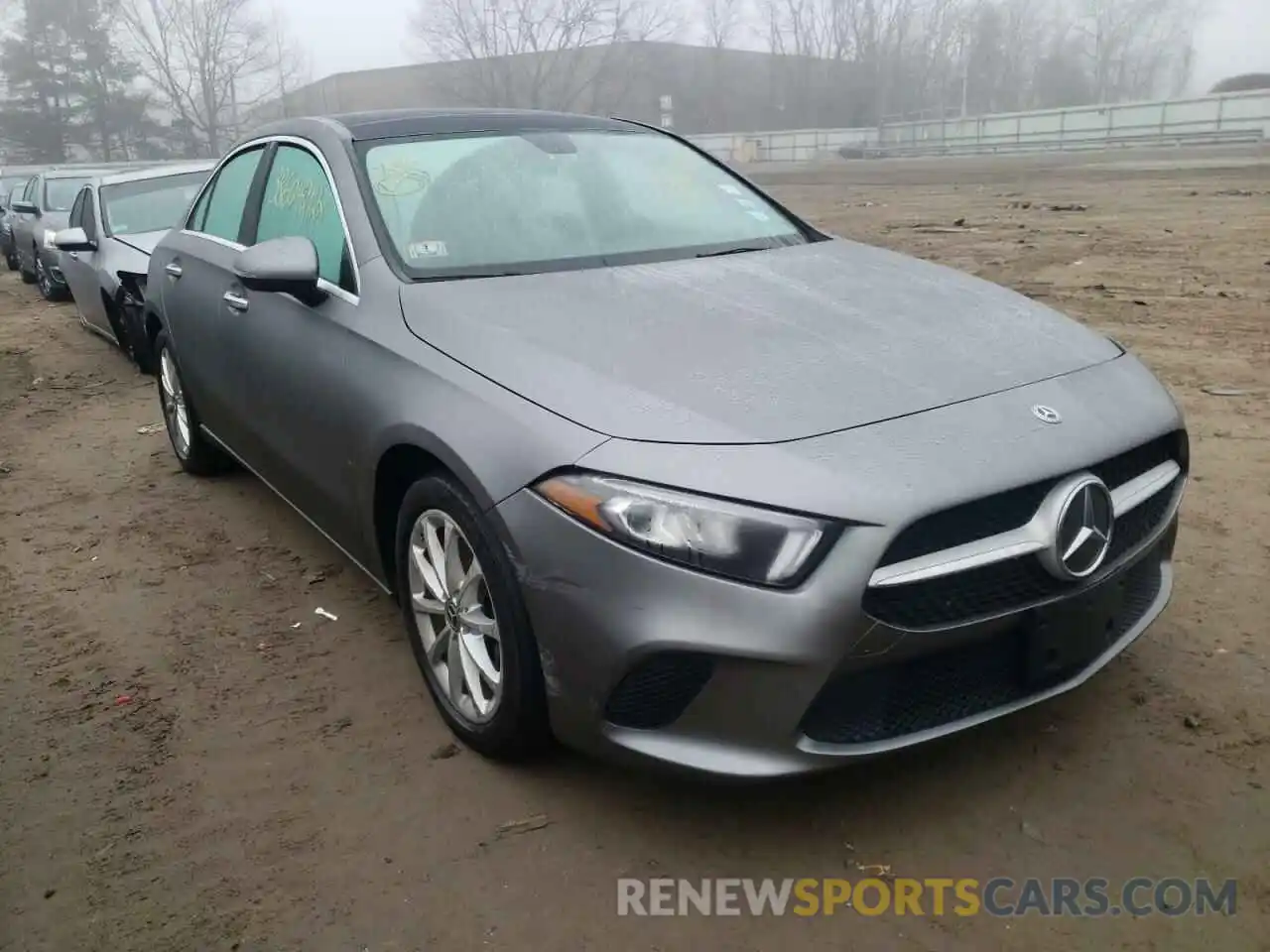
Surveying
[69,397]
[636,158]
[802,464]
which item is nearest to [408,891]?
[802,464]

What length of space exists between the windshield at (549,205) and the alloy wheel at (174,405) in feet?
6.93

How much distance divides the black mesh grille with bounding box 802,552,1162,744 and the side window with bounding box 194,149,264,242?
10.4 ft

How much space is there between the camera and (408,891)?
7.73ft

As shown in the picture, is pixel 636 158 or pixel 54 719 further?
pixel 636 158

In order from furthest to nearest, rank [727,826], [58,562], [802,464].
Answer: [58,562], [727,826], [802,464]

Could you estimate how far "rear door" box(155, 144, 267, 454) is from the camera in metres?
4.09

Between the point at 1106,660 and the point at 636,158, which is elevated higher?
the point at 636,158

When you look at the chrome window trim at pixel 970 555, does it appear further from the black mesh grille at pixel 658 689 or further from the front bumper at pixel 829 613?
the black mesh grille at pixel 658 689

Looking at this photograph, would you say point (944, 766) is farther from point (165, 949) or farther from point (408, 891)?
point (165, 949)

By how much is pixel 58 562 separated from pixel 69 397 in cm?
356

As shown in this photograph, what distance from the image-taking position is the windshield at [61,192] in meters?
12.9

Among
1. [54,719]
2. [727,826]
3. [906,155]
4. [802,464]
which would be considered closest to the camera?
[802,464]

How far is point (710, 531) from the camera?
2127 mm

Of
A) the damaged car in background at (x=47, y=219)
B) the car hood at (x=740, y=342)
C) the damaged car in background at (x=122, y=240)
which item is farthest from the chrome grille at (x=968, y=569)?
the damaged car in background at (x=47, y=219)
